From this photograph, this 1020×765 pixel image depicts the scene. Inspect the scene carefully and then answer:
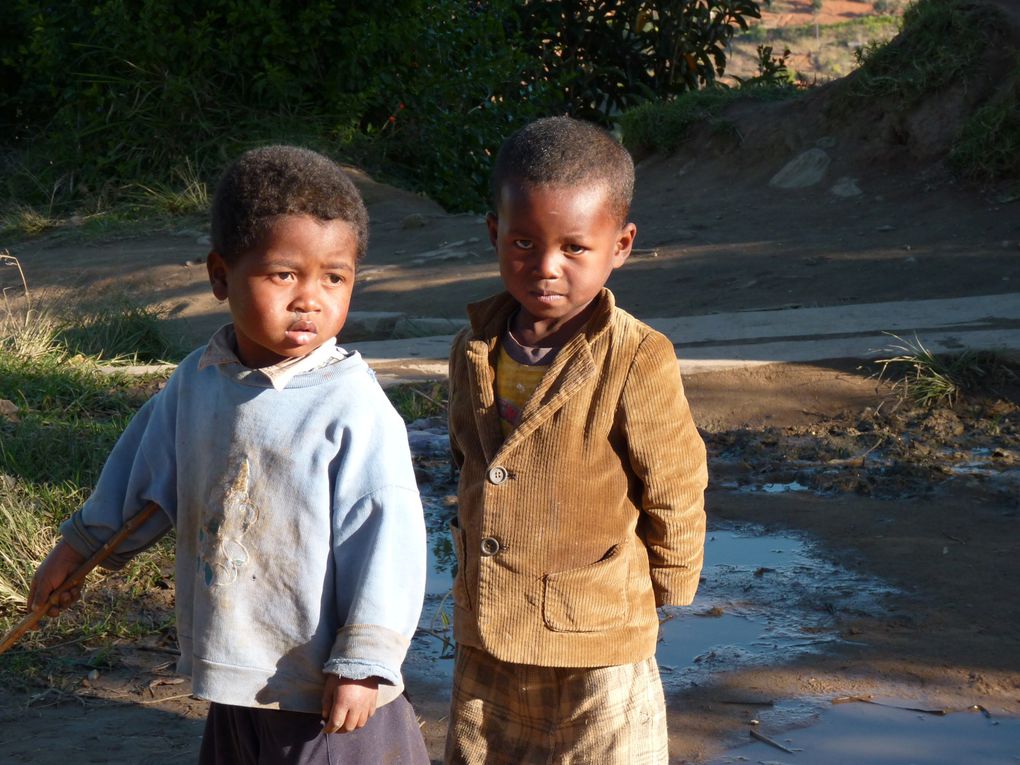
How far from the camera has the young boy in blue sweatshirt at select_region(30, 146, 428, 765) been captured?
5.95ft

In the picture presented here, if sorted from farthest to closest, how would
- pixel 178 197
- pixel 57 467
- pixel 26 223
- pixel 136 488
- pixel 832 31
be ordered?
pixel 832 31 < pixel 178 197 < pixel 26 223 < pixel 57 467 < pixel 136 488

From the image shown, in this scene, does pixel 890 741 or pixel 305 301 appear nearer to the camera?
pixel 305 301

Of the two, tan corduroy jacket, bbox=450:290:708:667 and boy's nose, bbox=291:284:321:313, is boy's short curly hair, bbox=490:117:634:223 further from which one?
boy's nose, bbox=291:284:321:313

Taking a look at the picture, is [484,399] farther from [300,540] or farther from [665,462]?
[300,540]

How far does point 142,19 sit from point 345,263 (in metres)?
9.51

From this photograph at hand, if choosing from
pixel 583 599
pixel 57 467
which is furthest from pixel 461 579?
pixel 57 467

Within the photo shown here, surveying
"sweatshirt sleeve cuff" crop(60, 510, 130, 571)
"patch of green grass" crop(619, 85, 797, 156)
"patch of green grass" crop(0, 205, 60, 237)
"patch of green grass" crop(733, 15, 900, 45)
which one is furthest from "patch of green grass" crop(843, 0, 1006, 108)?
"patch of green grass" crop(733, 15, 900, 45)

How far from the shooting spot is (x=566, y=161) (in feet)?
7.11

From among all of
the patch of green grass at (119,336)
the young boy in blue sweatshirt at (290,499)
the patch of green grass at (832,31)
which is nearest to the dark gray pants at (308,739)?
the young boy in blue sweatshirt at (290,499)

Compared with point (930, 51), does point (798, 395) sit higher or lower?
lower

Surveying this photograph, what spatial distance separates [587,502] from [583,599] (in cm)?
16

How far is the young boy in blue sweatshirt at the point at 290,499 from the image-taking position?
1.81 metres

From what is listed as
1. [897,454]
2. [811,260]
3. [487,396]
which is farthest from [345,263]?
[811,260]

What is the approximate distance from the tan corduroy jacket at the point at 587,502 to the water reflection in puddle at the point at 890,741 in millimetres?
816
